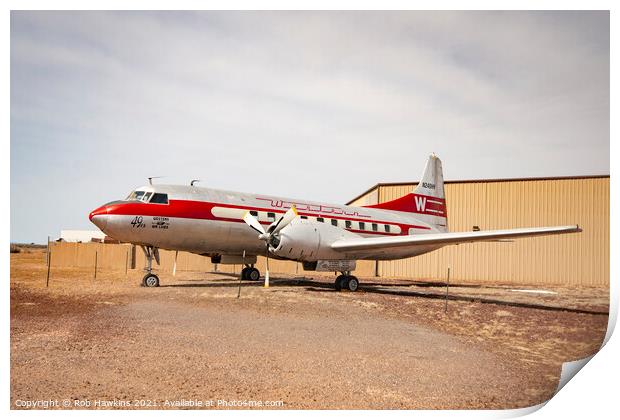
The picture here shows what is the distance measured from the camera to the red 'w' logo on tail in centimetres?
2578

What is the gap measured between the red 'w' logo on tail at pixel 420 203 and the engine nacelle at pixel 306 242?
837 cm

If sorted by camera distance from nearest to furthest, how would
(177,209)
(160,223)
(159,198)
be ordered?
(160,223), (159,198), (177,209)

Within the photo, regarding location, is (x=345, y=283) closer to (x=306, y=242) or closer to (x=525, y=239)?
(x=306, y=242)

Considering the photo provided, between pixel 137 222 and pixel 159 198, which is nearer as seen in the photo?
pixel 137 222

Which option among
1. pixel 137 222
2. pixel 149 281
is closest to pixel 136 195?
pixel 137 222

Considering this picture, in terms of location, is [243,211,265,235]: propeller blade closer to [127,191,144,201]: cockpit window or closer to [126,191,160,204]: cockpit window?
[126,191,160,204]: cockpit window

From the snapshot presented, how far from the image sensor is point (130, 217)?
18.0 m

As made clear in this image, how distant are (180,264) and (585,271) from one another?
35308 millimetres

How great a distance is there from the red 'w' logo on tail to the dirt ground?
13.5 metres

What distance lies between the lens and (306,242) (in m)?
18.2

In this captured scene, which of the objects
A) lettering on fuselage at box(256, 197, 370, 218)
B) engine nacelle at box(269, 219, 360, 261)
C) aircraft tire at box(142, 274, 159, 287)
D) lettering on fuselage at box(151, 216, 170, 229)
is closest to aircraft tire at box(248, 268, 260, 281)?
lettering on fuselage at box(256, 197, 370, 218)

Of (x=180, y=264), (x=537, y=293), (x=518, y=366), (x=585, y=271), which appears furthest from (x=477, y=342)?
(x=180, y=264)

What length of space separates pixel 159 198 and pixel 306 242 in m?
6.81
